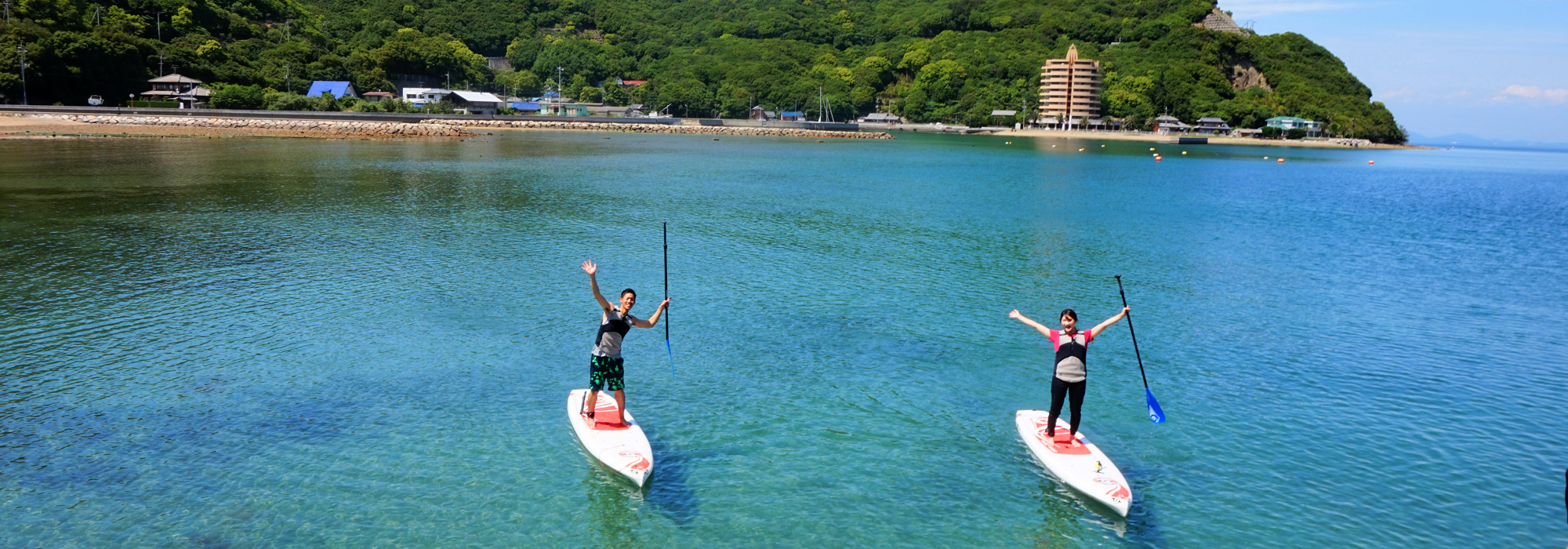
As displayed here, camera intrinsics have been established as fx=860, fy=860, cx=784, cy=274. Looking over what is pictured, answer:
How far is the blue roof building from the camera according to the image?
454 feet

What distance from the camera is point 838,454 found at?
12609 mm

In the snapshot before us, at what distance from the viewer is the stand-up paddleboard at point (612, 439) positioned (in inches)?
438

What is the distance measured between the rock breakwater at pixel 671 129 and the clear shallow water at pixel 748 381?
109186 mm

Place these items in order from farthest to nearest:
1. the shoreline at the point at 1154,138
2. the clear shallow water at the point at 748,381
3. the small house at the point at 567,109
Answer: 1. the small house at the point at 567,109
2. the shoreline at the point at 1154,138
3. the clear shallow water at the point at 748,381

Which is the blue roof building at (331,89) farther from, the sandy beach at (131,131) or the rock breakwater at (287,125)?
the sandy beach at (131,131)

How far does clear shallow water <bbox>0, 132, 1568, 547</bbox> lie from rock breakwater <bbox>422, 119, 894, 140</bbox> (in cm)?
10919

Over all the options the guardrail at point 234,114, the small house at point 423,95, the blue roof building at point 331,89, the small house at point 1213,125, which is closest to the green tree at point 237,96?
the guardrail at point 234,114

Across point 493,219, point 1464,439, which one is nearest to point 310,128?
point 493,219

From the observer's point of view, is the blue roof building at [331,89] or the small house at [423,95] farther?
the small house at [423,95]

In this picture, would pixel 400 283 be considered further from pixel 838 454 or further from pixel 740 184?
pixel 740 184

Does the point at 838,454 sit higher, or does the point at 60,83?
the point at 60,83

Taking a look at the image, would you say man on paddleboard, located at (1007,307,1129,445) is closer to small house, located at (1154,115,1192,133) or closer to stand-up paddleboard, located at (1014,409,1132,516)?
stand-up paddleboard, located at (1014,409,1132,516)

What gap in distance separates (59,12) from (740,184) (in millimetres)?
108238

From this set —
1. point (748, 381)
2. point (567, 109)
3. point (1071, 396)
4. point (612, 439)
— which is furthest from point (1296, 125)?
point (612, 439)
